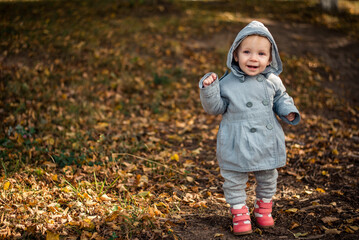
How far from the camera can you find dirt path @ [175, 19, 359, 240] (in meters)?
3.08

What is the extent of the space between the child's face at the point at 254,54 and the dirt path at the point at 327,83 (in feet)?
4.62

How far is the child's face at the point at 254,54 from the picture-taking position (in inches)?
114

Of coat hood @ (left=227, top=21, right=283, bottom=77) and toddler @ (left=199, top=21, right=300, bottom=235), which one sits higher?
coat hood @ (left=227, top=21, right=283, bottom=77)

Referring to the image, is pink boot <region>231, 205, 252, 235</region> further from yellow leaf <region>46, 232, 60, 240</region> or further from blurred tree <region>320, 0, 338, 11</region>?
blurred tree <region>320, 0, 338, 11</region>

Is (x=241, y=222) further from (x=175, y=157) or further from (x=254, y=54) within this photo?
(x=175, y=157)

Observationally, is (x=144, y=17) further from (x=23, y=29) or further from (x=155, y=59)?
(x=23, y=29)

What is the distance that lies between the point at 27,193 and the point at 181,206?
1.52m

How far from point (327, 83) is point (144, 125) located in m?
4.57

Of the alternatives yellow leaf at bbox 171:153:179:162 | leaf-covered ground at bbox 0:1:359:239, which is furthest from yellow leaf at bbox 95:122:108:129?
yellow leaf at bbox 171:153:179:162

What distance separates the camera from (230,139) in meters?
2.94

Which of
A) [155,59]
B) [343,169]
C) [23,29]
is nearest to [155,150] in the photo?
[343,169]

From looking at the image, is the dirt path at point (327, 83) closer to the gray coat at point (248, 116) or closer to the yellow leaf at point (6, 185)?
the gray coat at point (248, 116)

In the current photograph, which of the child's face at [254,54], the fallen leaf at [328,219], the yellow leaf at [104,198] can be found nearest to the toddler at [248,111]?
the child's face at [254,54]

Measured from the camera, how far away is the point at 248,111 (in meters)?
2.93
